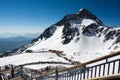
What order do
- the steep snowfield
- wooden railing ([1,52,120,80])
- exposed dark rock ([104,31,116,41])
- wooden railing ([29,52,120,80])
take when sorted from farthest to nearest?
1. exposed dark rock ([104,31,116,41])
2. the steep snowfield
3. wooden railing ([29,52,120,80])
4. wooden railing ([1,52,120,80])

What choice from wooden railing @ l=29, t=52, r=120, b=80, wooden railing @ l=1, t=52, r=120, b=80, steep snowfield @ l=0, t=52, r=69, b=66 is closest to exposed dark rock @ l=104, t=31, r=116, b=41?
steep snowfield @ l=0, t=52, r=69, b=66

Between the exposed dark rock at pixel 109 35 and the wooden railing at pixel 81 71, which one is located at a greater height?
the exposed dark rock at pixel 109 35

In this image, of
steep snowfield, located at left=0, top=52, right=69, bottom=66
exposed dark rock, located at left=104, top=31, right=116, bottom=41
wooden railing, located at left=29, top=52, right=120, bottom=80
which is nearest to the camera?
wooden railing, located at left=29, top=52, right=120, bottom=80

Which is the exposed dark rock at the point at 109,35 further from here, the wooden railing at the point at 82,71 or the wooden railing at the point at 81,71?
the wooden railing at the point at 81,71

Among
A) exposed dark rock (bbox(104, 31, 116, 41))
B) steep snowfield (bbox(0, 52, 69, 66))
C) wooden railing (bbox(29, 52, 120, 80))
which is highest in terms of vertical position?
exposed dark rock (bbox(104, 31, 116, 41))

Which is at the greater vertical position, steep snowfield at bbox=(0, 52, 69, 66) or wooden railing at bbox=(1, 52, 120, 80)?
steep snowfield at bbox=(0, 52, 69, 66)

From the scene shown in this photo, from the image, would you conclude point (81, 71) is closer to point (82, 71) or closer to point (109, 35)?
point (82, 71)

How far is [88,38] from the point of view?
625 feet

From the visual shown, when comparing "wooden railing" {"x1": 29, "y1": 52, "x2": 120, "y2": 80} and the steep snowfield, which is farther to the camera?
the steep snowfield

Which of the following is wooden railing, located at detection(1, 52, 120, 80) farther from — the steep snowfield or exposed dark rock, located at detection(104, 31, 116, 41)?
exposed dark rock, located at detection(104, 31, 116, 41)

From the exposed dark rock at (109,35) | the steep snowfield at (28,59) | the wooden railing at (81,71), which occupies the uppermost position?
the exposed dark rock at (109,35)

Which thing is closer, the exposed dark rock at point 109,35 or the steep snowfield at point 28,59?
the steep snowfield at point 28,59

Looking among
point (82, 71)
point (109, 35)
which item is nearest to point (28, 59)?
point (82, 71)

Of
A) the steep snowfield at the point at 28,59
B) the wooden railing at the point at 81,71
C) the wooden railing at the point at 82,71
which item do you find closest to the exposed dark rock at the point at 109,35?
the steep snowfield at the point at 28,59
